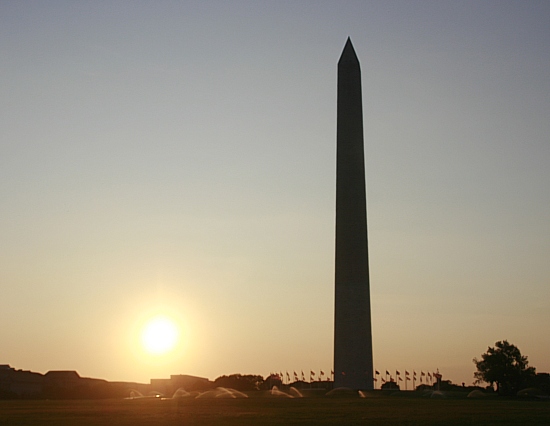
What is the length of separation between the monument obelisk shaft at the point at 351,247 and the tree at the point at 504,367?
84.7 ft

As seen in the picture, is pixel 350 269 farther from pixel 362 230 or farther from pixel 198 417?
pixel 198 417

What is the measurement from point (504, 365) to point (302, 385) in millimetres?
19709

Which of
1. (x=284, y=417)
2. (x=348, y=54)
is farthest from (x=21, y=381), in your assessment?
(x=284, y=417)

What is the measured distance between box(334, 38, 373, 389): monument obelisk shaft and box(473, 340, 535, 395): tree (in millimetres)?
25814

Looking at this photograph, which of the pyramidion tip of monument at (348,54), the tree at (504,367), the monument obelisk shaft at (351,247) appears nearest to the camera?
the monument obelisk shaft at (351,247)

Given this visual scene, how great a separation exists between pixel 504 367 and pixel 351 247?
28957 millimetres

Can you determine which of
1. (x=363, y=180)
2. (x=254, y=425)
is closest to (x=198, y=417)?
(x=254, y=425)

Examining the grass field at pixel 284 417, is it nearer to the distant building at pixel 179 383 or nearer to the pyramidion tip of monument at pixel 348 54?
the pyramidion tip of monument at pixel 348 54

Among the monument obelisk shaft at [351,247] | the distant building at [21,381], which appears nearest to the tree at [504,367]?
the monument obelisk shaft at [351,247]

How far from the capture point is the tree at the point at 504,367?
76812mm

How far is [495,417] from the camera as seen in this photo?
28172 mm

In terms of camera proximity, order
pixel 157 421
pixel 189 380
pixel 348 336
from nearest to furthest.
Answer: pixel 157 421 → pixel 348 336 → pixel 189 380

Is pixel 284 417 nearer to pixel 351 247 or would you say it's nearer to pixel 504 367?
pixel 351 247

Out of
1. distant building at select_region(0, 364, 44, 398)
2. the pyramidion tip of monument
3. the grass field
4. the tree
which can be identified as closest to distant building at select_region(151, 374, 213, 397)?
distant building at select_region(0, 364, 44, 398)
